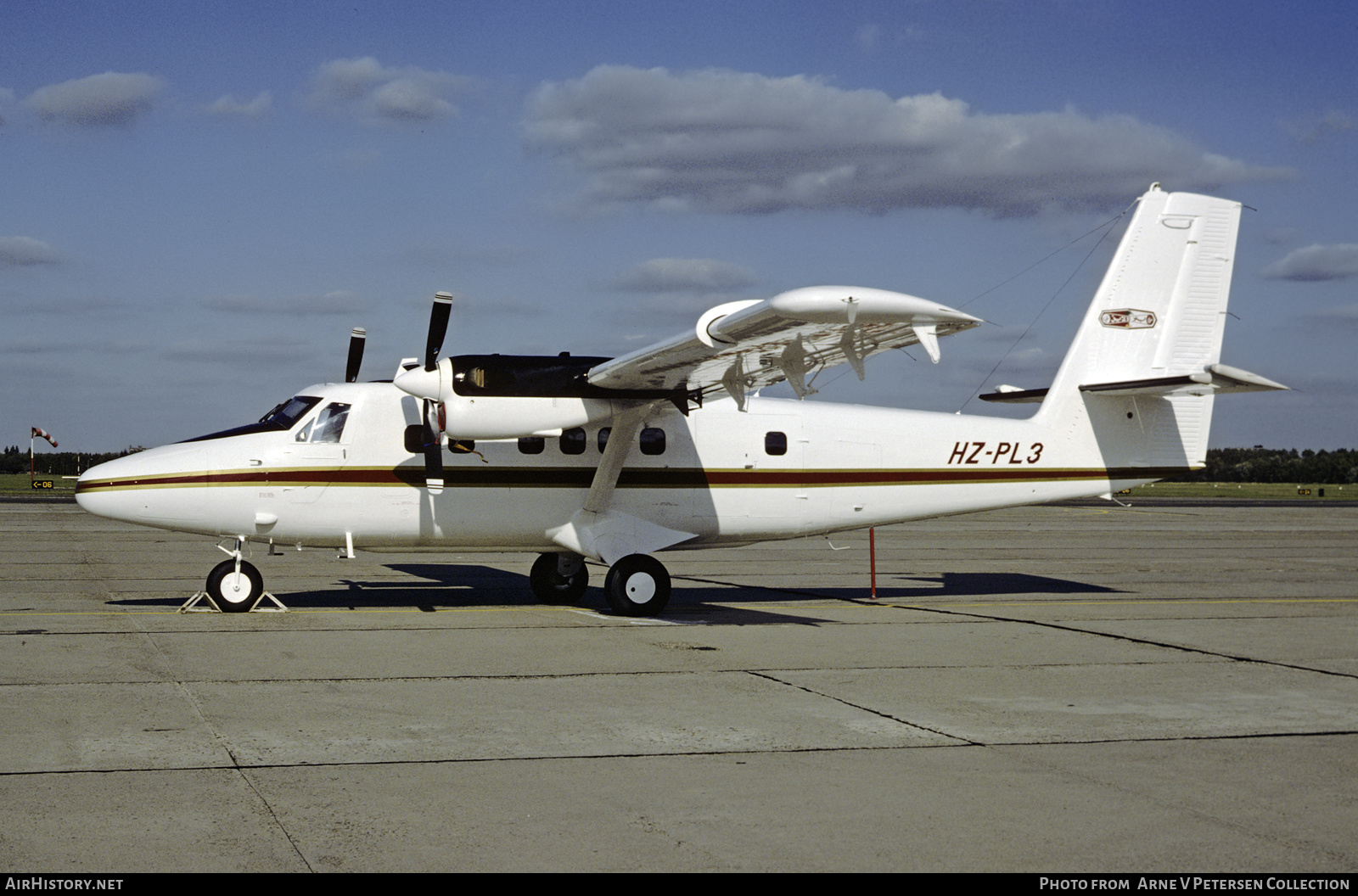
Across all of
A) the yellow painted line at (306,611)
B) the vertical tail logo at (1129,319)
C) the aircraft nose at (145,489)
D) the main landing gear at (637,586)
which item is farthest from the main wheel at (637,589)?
the vertical tail logo at (1129,319)

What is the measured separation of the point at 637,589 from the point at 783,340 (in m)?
4.30

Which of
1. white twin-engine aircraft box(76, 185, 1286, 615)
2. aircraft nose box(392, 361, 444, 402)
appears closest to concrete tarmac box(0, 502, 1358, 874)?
white twin-engine aircraft box(76, 185, 1286, 615)

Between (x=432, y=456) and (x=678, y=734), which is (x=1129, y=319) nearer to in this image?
(x=432, y=456)

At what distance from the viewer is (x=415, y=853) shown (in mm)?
5520

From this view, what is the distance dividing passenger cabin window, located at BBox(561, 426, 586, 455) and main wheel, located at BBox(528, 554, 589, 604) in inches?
81.2

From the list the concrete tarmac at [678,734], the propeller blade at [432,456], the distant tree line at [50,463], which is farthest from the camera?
the distant tree line at [50,463]

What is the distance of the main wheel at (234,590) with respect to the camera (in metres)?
14.5

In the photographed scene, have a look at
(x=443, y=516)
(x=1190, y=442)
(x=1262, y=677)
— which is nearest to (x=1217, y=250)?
(x=1190, y=442)

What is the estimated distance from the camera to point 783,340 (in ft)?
40.3

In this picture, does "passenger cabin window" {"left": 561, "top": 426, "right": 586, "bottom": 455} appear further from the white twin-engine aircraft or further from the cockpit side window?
the cockpit side window

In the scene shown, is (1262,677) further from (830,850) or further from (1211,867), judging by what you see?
(830,850)

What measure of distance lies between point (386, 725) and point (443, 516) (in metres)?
7.01

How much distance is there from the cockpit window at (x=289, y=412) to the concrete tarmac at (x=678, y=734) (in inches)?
94.9

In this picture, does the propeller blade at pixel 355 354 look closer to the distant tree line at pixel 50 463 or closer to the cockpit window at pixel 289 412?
the cockpit window at pixel 289 412
